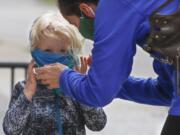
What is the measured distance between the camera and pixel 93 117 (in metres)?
3.47

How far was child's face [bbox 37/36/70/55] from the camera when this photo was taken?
135 inches

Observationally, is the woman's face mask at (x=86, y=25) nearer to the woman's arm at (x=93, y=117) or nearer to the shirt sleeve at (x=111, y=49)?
Result: the shirt sleeve at (x=111, y=49)

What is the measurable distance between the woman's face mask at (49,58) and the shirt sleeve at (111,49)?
0.72 metres

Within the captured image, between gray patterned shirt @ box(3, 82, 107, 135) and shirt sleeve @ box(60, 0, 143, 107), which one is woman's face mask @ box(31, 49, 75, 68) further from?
shirt sleeve @ box(60, 0, 143, 107)

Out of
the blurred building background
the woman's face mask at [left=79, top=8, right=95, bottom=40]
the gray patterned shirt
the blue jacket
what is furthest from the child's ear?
the blurred building background

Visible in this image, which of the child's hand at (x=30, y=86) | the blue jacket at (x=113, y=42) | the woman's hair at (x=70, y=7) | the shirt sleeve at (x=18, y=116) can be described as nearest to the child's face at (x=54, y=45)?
the child's hand at (x=30, y=86)

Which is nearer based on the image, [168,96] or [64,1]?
[64,1]

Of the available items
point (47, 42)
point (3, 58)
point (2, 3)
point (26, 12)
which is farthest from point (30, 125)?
point (2, 3)

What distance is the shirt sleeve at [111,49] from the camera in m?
2.54

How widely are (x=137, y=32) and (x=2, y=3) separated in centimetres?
2062

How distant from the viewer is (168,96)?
3.05 m

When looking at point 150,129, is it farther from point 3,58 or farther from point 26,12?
point 26,12

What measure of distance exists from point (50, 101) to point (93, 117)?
9.5 inches

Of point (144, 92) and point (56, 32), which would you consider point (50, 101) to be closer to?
point (56, 32)
